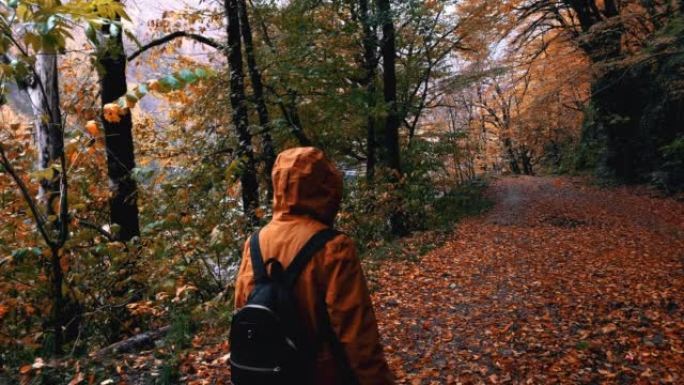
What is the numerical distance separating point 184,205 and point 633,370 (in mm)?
5559

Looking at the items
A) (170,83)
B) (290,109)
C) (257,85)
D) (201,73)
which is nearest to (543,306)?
(201,73)

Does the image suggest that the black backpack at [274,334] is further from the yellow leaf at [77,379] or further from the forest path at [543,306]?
the forest path at [543,306]

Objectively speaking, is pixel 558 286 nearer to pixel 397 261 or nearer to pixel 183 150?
pixel 397 261

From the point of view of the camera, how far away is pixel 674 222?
10.8 m

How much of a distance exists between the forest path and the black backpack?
2.87 metres

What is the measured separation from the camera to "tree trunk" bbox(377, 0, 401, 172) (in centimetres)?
965

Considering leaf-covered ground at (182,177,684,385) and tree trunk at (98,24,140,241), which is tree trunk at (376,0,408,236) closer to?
leaf-covered ground at (182,177,684,385)

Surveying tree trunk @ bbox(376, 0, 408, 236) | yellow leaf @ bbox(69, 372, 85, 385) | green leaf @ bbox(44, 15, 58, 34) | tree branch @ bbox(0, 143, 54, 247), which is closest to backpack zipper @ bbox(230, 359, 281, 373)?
green leaf @ bbox(44, 15, 58, 34)

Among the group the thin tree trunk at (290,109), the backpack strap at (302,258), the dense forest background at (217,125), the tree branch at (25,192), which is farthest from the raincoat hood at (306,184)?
the thin tree trunk at (290,109)

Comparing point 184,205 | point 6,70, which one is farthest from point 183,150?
point 6,70

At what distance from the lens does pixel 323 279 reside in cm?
195

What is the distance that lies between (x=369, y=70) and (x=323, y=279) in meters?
11.2

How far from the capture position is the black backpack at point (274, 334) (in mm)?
1835

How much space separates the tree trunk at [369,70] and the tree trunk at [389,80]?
0.38 m
